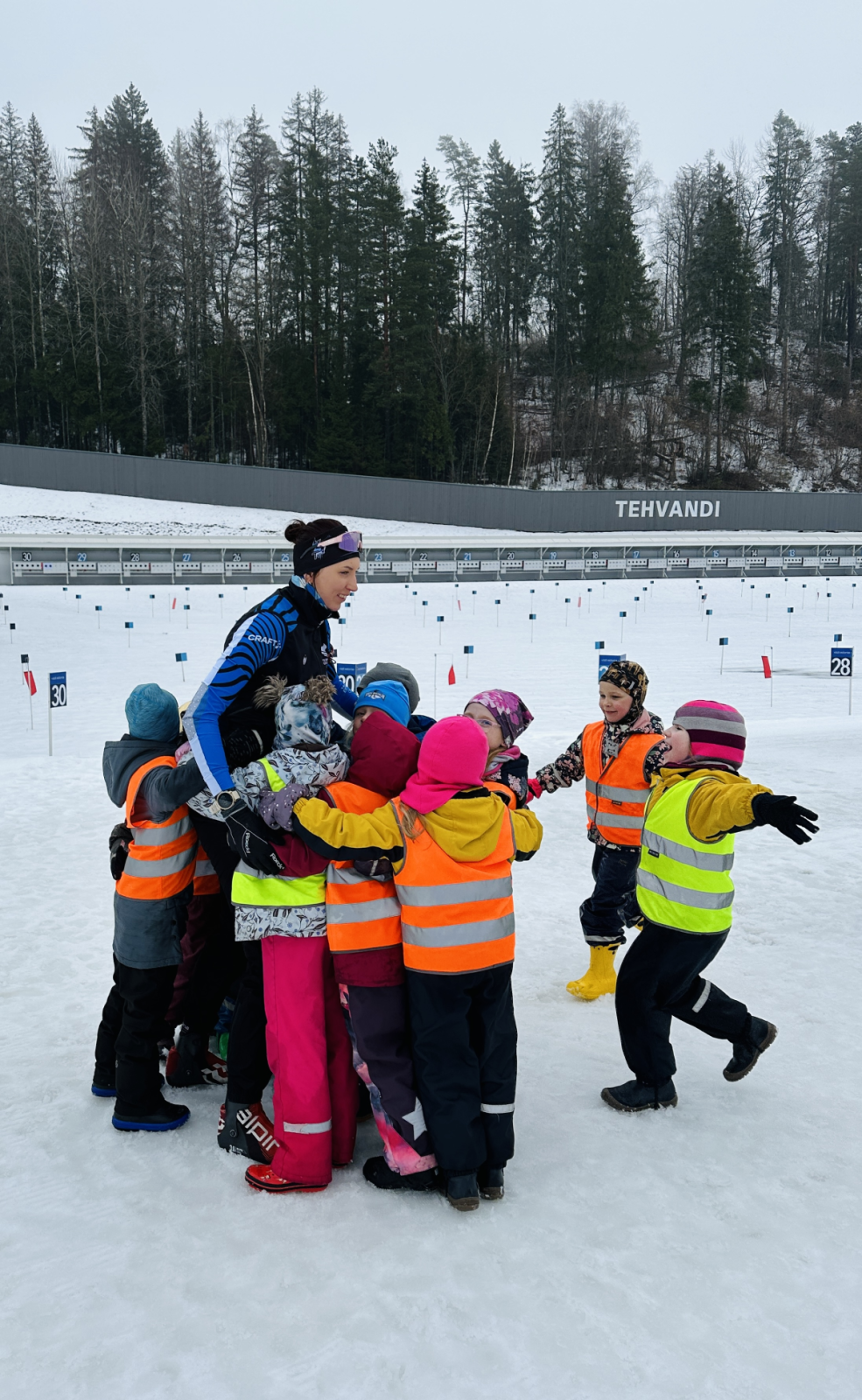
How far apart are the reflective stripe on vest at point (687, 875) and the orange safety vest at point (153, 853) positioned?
172cm

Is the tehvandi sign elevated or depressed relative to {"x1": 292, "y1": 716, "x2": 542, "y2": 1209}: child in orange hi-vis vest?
elevated

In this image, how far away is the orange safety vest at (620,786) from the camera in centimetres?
437

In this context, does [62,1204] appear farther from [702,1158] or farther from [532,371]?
[532,371]

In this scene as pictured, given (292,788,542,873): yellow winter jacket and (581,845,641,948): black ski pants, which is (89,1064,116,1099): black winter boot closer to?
(292,788,542,873): yellow winter jacket

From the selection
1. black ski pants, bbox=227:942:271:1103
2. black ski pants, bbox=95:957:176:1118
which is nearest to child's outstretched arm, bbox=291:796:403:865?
black ski pants, bbox=227:942:271:1103

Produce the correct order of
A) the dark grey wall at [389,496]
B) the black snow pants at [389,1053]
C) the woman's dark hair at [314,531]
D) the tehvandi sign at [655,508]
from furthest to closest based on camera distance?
the tehvandi sign at [655,508] < the dark grey wall at [389,496] < the woman's dark hair at [314,531] < the black snow pants at [389,1053]

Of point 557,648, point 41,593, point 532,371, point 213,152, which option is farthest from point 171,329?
point 557,648

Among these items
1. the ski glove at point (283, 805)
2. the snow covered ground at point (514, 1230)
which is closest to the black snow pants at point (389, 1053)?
the snow covered ground at point (514, 1230)

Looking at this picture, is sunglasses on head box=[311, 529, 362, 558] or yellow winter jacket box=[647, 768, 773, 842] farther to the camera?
sunglasses on head box=[311, 529, 362, 558]

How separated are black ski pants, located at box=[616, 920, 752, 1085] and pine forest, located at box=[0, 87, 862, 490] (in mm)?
48469

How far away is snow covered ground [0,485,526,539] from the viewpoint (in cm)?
3431

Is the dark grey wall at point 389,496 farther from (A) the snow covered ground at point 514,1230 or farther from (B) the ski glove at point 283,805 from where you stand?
(B) the ski glove at point 283,805

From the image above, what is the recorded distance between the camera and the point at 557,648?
1872 centimetres

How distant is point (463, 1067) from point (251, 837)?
0.95m
